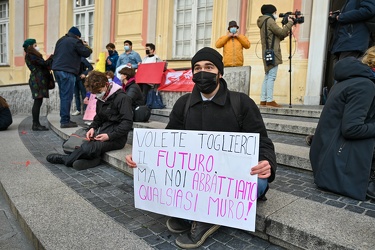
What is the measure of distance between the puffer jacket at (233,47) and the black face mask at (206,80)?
501 centimetres

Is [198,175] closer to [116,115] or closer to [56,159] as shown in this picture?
[116,115]

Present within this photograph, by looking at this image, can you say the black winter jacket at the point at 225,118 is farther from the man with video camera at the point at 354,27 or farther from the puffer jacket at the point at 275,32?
the puffer jacket at the point at 275,32

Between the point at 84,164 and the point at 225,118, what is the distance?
7.73 feet

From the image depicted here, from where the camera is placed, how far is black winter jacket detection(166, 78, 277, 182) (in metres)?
2.36

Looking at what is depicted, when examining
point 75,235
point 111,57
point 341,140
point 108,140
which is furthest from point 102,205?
point 111,57

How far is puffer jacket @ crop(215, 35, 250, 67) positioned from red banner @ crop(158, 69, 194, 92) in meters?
0.96

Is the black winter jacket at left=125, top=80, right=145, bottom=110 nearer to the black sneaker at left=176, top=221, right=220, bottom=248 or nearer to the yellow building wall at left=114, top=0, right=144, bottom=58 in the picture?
the black sneaker at left=176, top=221, right=220, bottom=248

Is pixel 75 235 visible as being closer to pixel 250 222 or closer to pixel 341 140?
pixel 250 222

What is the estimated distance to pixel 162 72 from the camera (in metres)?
8.04

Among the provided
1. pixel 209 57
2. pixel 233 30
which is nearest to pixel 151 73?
pixel 233 30

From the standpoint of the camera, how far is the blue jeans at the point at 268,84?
6223 millimetres

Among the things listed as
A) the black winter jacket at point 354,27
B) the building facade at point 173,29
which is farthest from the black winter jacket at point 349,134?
the building facade at point 173,29

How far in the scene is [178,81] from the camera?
25.8 ft

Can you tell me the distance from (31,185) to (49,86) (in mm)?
3571
